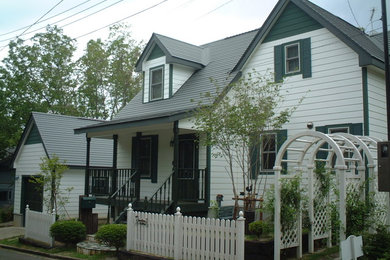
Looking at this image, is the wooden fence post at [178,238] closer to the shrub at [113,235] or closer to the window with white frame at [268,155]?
the shrub at [113,235]

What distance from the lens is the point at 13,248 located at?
14.7 meters

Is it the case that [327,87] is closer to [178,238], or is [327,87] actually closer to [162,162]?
[178,238]

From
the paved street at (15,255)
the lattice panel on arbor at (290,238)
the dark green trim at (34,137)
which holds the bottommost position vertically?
the paved street at (15,255)

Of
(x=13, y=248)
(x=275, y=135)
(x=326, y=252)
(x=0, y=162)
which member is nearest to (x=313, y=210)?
(x=326, y=252)

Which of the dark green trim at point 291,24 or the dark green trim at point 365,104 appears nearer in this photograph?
the dark green trim at point 365,104

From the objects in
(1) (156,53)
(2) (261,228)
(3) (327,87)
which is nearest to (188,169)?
(2) (261,228)

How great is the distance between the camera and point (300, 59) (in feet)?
44.5

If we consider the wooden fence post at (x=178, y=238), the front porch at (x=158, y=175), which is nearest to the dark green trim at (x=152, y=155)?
the front porch at (x=158, y=175)

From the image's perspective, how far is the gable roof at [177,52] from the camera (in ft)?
55.5

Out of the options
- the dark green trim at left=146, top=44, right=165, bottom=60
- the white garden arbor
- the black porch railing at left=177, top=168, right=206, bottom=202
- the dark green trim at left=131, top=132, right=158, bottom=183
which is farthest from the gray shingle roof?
the white garden arbor

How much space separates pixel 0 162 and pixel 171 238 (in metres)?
22.3

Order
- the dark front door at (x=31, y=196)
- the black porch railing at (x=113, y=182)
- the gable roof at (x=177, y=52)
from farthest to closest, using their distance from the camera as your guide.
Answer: the dark front door at (x=31, y=196) → the gable roof at (x=177, y=52) → the black porch railing at (x=113, y=182)

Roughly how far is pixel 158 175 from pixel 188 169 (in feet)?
11.2

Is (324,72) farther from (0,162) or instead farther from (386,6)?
(0,162)
